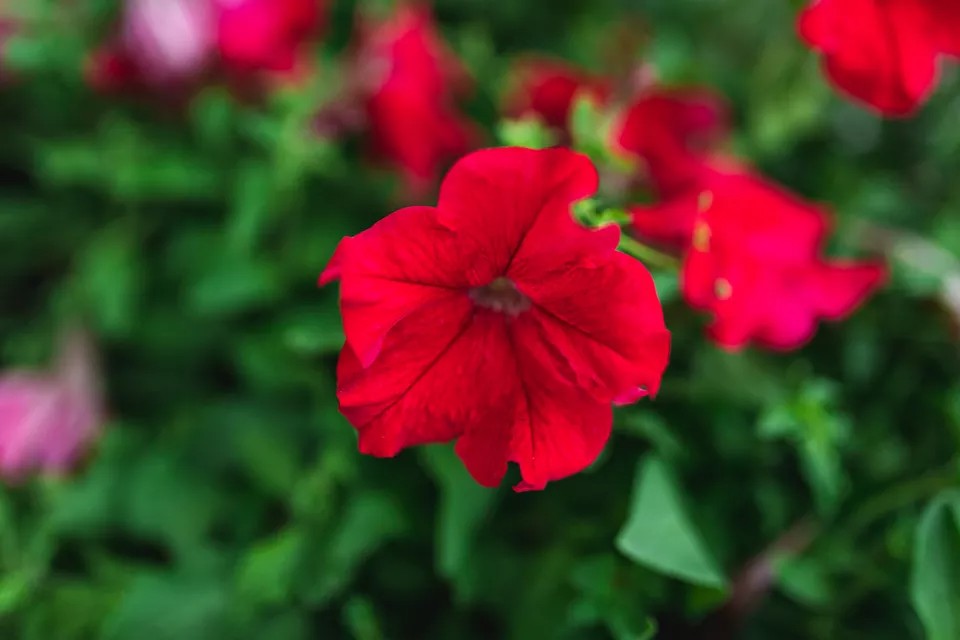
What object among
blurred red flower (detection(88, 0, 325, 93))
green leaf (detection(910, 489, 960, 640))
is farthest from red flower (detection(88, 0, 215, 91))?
green leaf (detection(910, 489, 960, 640))

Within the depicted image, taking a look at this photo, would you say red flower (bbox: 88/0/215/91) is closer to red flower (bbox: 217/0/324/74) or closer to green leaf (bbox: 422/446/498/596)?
red flower (bbox: 217/0/324/74)

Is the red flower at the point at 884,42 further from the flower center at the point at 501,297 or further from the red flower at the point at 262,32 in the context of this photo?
the red flower at the point at 262,32

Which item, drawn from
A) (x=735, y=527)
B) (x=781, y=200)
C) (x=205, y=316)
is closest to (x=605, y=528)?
(x=735, y=527)

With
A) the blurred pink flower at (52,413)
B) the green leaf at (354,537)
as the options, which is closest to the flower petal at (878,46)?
the green leaf at (354,537)

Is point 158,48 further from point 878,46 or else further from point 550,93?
point 878,46

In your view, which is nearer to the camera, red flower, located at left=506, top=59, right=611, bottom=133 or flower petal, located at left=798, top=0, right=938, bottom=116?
flower petal, located at left=798, top=0, right=938, bottom=116

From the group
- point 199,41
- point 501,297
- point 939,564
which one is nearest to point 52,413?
point 199,41
